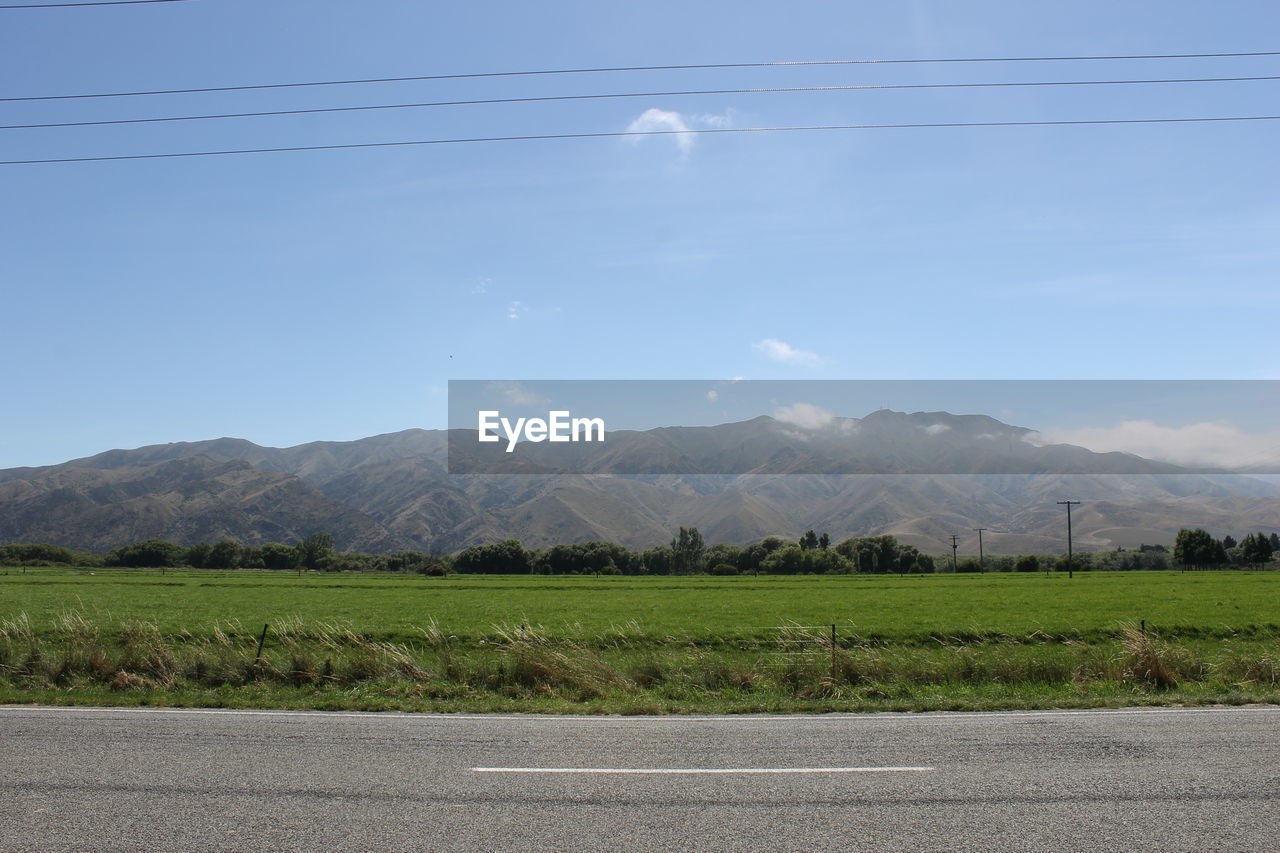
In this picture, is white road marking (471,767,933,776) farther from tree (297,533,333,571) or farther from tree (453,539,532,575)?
tree (297,533,333,571)

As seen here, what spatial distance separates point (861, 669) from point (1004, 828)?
9119mm

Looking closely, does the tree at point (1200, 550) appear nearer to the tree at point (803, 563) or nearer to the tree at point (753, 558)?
the tree at point (803, 563)

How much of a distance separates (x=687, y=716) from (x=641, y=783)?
15.6 feet

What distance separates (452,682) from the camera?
53.4 ft

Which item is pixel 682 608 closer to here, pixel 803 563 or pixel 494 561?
pixel 494 561

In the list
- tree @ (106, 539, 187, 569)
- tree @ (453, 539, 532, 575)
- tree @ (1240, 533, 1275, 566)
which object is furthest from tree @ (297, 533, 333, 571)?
tree @ (1240, 533, 1275, 566)

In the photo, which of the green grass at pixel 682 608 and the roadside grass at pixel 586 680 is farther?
the green grass at pixel 682 608

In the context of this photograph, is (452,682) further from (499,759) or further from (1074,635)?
(1074,635)

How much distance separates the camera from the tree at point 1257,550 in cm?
14612

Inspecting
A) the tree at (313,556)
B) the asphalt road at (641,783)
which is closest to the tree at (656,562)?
the tree at (313,556)

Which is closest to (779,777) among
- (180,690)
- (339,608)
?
(180,690)

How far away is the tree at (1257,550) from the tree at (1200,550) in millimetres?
3972

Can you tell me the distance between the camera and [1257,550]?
147 m

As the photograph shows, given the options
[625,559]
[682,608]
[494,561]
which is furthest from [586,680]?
[625,559]
